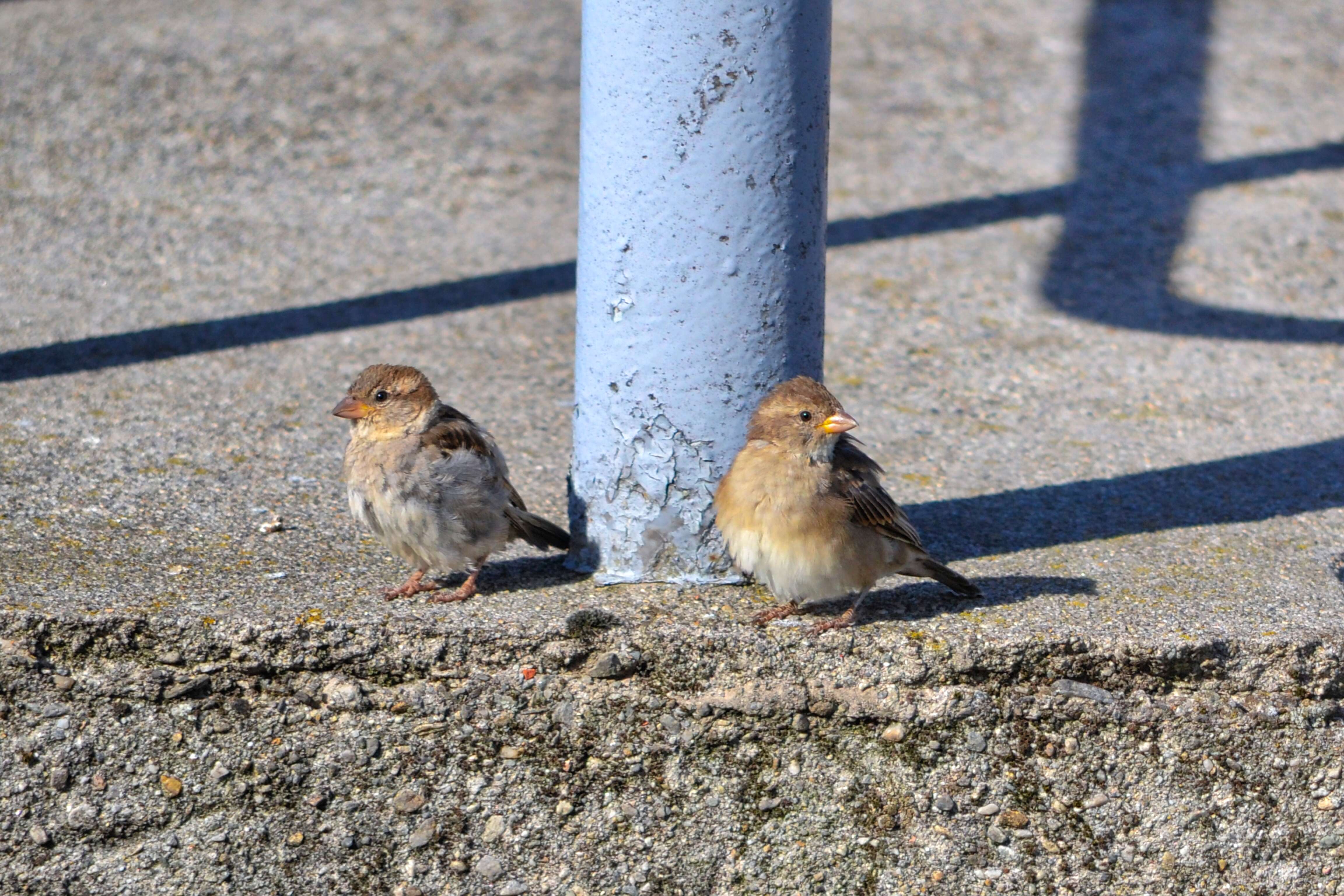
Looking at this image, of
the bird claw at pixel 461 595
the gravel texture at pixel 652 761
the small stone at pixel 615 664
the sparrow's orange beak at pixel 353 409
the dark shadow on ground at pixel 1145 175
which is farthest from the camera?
the dark shadow on ground at pixel 1145 175

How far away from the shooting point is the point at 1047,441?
5.40m

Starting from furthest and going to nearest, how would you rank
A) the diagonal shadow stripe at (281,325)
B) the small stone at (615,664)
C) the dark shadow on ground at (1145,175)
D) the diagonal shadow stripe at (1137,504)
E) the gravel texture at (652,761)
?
the dark shadow on ground at (1145,175)
the diagonal shadow stripe at (281,325)
the diagonal shadow stripe at (1137,504)
the small stone at (615,664)
the gravel texture at (652,761)

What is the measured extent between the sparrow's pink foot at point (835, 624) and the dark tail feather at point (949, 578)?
0.85 ft

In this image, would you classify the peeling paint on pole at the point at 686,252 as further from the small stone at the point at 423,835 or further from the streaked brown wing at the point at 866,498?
the small stone at the point at 423,835

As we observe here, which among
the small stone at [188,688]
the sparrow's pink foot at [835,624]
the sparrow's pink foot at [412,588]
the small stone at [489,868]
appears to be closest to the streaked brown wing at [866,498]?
the sparrow's pink foot at [835,624]

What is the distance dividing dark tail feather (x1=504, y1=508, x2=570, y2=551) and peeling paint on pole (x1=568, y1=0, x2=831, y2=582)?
0.43 feet

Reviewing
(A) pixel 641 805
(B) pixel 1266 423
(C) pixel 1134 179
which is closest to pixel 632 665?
(A) pixel 641 805

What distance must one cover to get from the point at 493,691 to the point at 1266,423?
3.49m

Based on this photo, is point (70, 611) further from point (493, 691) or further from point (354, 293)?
point (354, 293)

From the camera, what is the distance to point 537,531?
13.9 ft

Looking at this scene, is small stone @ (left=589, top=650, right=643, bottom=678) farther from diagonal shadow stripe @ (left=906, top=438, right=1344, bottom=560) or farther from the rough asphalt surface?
diagonal shadow stripe @ (left=906, top=438, right=1344, bottom=560)

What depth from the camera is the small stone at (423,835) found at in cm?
366

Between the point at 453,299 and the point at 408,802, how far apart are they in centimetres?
325

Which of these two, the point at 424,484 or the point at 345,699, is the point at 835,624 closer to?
the point at 424,484
